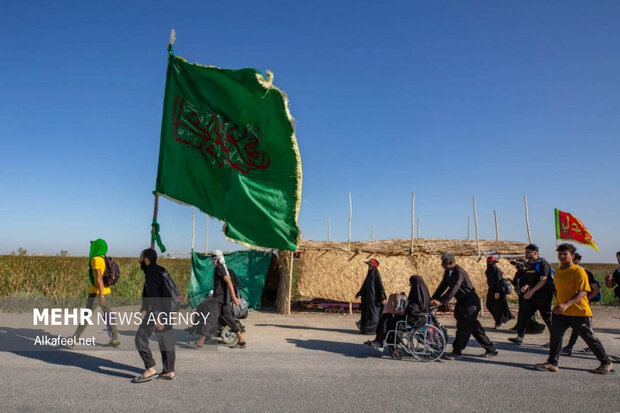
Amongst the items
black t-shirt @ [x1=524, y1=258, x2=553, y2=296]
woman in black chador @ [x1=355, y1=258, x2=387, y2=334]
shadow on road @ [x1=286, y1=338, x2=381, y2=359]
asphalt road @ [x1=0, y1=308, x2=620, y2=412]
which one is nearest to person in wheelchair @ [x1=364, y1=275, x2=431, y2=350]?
asphalt road @ [x1=0, y1=308, x2=620, y2=412]

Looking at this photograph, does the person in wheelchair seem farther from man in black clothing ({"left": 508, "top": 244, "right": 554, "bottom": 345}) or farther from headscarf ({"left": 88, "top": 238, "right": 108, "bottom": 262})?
headscarf ({"left": 88, "top": 238, "right": 108, "bottom": 262})

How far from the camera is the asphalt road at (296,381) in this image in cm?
510

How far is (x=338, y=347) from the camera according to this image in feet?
28.4

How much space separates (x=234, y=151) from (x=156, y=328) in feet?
19.6

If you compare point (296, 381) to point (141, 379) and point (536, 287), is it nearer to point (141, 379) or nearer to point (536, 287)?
point (141, 379)

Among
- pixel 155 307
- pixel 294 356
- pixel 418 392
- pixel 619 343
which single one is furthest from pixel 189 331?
pixel 619 343

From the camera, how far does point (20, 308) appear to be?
1261 cm

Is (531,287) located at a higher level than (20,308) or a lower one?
higher

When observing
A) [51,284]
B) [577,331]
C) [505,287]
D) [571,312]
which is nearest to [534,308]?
[505,287]

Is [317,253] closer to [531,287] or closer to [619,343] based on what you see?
[531,287]

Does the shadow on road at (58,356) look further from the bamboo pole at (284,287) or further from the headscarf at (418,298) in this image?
the bamboo pole at (284,287)

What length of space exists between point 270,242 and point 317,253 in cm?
283

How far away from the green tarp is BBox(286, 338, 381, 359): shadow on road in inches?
190

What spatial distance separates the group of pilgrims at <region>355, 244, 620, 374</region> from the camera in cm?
684
